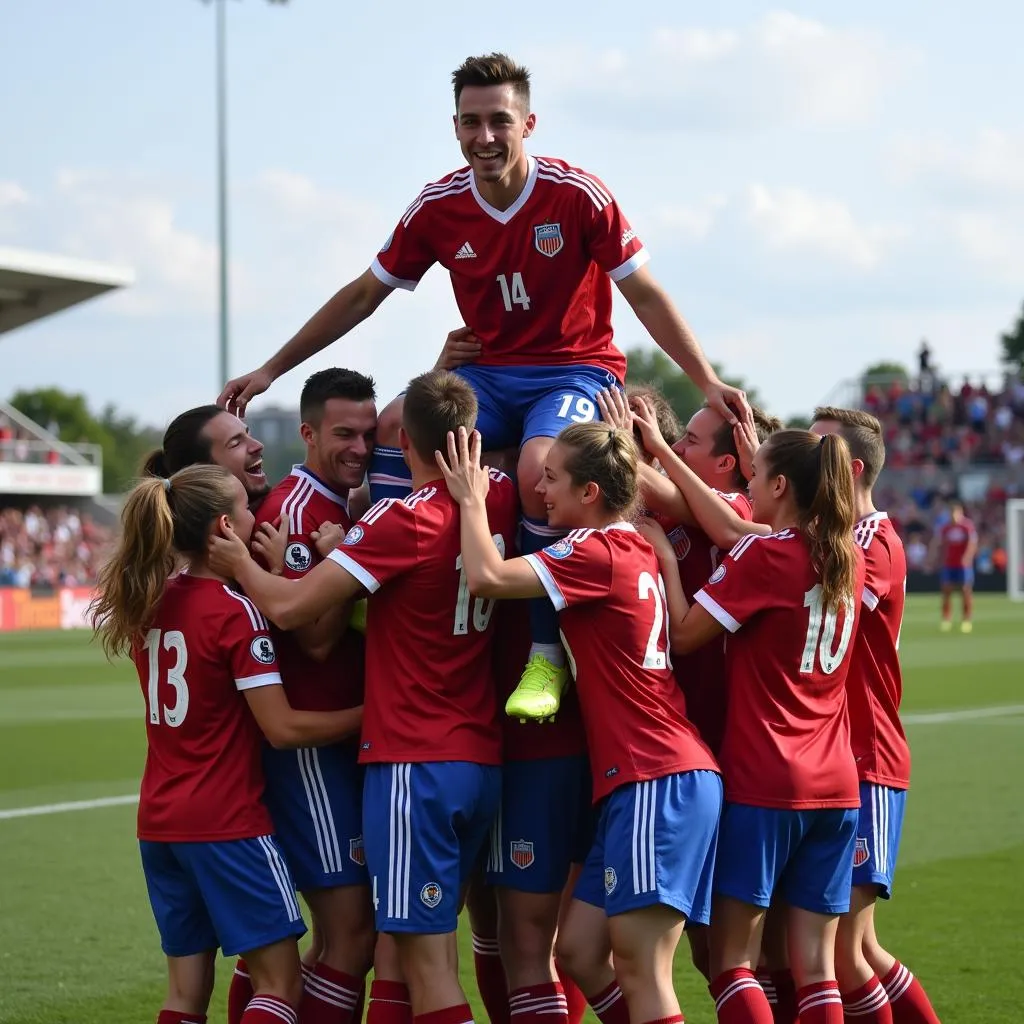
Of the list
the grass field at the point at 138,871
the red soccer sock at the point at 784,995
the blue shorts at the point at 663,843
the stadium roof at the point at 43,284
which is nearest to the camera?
the blue shorts at the point at 663,843

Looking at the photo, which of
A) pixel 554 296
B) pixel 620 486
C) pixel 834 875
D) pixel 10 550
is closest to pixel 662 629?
pixel 620 486

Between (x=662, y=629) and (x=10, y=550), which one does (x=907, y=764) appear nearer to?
(x=662, y=629)

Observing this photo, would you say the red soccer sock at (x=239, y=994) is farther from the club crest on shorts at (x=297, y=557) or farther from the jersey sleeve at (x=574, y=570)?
the jersey sleeve at (x=574, y=570)

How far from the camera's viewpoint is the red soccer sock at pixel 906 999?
207 inches

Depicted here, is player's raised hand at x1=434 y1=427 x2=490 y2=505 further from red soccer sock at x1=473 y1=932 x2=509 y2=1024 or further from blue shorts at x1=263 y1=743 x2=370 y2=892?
red soccer sock at x1=473 y1=932 x2=509 y2=1024

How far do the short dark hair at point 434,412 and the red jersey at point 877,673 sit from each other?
1.42 m

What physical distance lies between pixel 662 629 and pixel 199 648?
4.52ft

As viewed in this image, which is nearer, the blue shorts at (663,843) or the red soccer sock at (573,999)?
the blue shorts at (663,843)

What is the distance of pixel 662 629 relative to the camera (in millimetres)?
4742

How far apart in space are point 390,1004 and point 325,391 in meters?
1.95

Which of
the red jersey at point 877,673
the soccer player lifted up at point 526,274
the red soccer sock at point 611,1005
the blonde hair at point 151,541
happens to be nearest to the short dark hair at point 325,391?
the soccer player lifted up at point 526,274

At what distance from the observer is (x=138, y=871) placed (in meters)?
8.75

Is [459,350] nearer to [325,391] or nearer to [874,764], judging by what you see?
[325,391]

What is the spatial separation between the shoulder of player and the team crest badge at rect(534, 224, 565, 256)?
0.13 m
